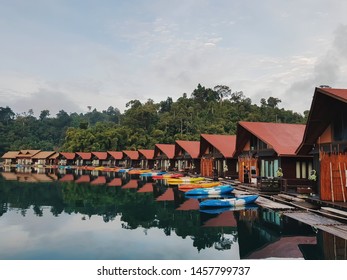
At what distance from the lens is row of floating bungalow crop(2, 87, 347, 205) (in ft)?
59.6

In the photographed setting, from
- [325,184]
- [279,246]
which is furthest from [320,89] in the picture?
[279,246]

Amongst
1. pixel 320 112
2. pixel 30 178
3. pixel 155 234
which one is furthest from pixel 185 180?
pixel 30 178

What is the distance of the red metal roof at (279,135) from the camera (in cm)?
2742

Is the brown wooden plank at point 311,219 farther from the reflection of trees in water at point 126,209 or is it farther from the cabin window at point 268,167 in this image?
the cabin window at point 268,167

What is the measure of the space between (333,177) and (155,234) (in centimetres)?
1055

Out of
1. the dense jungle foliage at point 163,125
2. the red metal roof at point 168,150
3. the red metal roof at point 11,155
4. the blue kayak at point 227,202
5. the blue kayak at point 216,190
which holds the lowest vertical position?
the blue kayak at point 227,202

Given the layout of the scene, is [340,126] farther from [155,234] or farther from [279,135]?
[155,234]

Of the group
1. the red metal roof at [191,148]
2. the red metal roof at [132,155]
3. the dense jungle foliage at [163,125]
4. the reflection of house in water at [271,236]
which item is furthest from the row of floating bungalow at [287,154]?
the dense jungle foliage at [163,125]

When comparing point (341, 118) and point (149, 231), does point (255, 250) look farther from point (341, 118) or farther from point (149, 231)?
point (341, 118)

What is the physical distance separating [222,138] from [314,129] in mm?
24910

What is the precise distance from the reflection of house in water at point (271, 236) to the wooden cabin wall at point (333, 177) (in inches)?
117

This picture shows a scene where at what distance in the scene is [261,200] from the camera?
2352 centimetres

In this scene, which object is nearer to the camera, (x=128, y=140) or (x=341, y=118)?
(x=341, y=118)

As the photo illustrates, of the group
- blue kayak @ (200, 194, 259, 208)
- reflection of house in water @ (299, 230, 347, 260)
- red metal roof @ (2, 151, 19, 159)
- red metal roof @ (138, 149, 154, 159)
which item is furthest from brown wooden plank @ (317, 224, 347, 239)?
red metal roof @ (2, 151, 19, 159)
